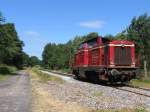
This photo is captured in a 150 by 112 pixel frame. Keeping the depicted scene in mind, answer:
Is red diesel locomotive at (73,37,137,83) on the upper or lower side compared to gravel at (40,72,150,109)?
upper

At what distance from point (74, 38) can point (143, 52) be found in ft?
318

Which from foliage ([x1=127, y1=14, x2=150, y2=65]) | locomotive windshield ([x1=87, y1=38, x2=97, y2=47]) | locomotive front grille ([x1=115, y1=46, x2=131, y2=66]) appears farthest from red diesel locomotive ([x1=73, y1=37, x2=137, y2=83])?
foliage ([x1=127, y1=14, x2=150, y2=65])

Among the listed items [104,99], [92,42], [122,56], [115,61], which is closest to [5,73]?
[92,42]

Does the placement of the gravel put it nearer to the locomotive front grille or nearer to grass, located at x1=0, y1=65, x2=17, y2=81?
the locomotive front grille

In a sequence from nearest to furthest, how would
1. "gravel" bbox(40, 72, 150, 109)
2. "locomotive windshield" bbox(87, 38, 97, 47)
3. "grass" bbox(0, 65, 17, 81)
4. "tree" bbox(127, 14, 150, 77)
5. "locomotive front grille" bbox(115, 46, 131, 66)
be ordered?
"gravel" bbox(40, 72, 150, 109)
"locomotive front grille" bbox(115, 46, 131, 66)
"locomotive windshield" bbox(87, 38, 97, 47)
"tree" bbox(127, 14, 150, 77)
"grass" bbox(0, 65, 17, 81)

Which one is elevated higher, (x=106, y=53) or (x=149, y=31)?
(x=149, y=31)

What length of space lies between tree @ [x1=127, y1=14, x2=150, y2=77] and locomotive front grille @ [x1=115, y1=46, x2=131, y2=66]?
29.3 feet

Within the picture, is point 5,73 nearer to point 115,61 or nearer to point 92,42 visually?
point 92,42

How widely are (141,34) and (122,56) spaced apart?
1005 cm

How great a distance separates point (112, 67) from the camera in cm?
3356

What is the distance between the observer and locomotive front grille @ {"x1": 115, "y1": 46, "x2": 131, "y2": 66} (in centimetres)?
3410

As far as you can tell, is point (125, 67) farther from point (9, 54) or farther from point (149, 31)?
point (9, 54)

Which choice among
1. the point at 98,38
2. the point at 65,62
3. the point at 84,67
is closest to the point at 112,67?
the point at 98,38

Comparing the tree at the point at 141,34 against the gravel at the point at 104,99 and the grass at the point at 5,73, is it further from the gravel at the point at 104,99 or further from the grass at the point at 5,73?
the gravel at the point at 104,99
